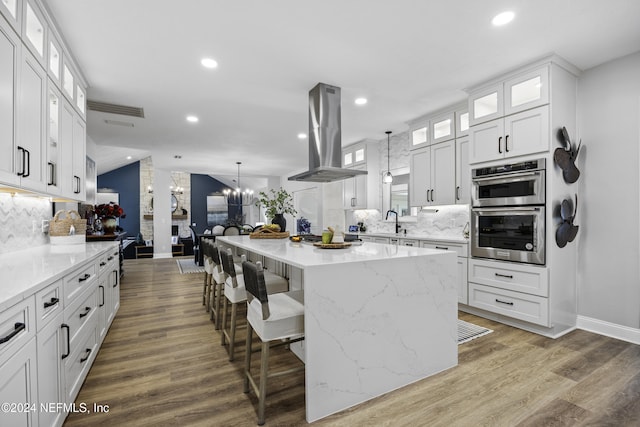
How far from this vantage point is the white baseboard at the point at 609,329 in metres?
2.77

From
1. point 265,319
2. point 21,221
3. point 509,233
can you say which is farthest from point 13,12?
point 509,233

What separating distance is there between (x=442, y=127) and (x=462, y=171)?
77cm

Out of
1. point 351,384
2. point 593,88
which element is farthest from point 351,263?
point 593,88

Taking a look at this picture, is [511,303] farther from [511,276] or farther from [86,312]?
[86,312]

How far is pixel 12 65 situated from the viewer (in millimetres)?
1784

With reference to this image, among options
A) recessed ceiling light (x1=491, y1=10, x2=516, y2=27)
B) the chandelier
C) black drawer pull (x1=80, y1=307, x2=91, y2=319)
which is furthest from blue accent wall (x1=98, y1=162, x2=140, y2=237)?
recessed ceiling light (x1=491, y1=10, x2=516, y2=27)

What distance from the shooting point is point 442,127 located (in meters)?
4.31

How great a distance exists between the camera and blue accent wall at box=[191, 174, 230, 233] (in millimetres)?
12734

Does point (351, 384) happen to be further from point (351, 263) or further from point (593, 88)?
point (593, 88)

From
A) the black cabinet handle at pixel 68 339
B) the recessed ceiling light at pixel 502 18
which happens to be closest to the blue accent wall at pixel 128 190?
the black cabinet handle at pixel 68 339

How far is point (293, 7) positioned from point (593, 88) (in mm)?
3136

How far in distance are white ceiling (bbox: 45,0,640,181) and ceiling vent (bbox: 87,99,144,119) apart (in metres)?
0.17

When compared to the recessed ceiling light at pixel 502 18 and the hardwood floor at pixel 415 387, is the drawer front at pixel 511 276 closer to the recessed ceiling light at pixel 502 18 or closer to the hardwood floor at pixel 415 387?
the hardwood floor at pixel 415 387

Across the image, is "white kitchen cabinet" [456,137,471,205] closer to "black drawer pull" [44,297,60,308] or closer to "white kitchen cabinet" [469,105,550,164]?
"white kitchen cabinet" [469,105,550,164]
